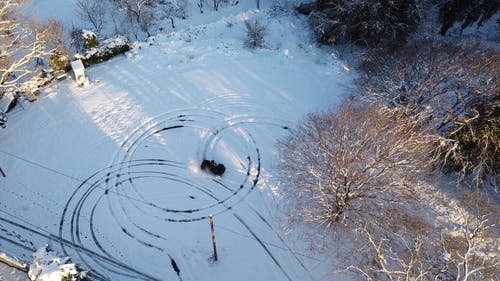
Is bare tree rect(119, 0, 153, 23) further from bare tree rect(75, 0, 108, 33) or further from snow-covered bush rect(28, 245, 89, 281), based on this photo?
snow-covered bush rect(28, 245, 89, 281)

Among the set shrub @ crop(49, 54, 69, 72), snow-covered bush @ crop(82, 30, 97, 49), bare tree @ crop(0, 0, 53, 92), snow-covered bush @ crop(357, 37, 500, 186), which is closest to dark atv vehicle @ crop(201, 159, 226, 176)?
snow-covered bush @ crop(357, 37, 500, 186)

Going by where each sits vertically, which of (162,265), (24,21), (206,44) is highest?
(24,21)

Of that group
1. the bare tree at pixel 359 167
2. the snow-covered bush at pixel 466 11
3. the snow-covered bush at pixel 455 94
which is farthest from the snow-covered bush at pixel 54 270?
the snow-covered bush at pixel 466 11

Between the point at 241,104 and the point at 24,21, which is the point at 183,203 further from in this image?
the point at 24,21

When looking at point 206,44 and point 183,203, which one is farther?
point 206,44

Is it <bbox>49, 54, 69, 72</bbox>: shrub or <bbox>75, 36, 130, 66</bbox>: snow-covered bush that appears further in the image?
<bbox>75, 36, 130, 66</bbox>: snow-covered bush

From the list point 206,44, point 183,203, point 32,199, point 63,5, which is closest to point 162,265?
point 183,203

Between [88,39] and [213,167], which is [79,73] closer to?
[88,39]
